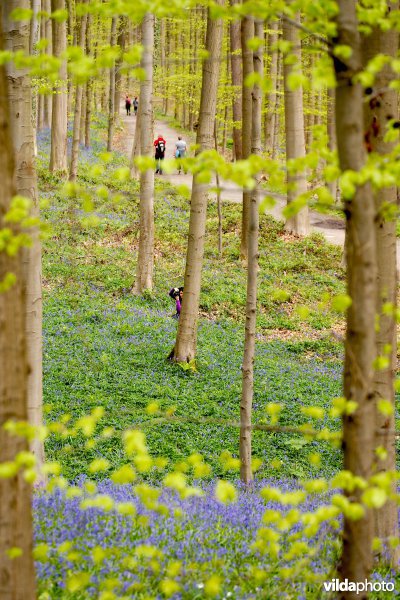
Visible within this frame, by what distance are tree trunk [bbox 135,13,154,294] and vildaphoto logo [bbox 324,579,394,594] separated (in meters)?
10.5

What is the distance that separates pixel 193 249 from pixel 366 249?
8891 mm

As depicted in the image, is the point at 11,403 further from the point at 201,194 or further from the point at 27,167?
the point at 201,194

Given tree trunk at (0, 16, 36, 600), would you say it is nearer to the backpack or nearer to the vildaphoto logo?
the vildaphoto logo

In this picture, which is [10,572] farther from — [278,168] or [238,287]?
[238,287]

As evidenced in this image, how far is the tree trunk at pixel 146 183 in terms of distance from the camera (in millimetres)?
14027

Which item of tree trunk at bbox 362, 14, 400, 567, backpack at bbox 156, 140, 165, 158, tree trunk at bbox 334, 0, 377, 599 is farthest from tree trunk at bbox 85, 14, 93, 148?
tree trunk at bbox 334, 0, 377, 599

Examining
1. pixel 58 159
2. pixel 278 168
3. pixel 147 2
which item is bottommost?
pixel 278 168

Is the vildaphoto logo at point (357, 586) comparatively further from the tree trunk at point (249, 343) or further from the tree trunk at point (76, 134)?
the tree trunk at point (76, 134)

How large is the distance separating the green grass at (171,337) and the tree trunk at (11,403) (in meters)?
0.64

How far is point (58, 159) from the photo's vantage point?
24891 mm

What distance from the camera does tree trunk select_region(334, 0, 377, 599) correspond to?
3168 millimetres

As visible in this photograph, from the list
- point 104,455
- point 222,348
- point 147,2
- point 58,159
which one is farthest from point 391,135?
point 58,159

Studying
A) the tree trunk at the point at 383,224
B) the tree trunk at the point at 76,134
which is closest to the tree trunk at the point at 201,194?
the tree trunk at the point at 383,224

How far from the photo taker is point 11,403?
9.78 feet
